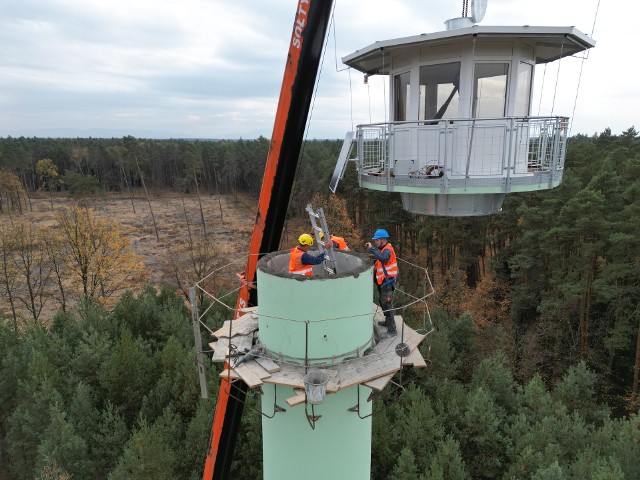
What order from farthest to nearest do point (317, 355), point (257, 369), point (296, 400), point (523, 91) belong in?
point (523, 91), point (257, 369), point (317, 355), point (296, 400)

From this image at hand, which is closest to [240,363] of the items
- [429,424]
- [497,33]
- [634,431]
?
[497,33]

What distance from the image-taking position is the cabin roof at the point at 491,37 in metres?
8.12

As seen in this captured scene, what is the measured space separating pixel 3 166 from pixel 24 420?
241 ft

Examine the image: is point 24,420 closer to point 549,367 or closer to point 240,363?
point 240,363

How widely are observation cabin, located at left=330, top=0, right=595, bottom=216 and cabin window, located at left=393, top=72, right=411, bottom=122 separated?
0.22 feet

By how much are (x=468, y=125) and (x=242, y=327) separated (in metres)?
5.70

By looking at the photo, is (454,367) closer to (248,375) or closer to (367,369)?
(367,369)

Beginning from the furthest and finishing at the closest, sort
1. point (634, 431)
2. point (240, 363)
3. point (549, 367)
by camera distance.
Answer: point (549, 367) → point (634, 431) → point (240, 363)

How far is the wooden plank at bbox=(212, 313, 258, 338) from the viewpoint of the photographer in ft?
25.5

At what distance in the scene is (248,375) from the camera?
Answer: 258 inches

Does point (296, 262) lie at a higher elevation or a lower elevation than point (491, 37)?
lower

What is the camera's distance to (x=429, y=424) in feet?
57.0

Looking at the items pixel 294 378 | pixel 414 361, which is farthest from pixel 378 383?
pixel 294 378

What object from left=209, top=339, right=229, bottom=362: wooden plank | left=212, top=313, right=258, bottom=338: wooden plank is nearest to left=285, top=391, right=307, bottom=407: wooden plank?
left=209, top=339, right=229, bottom=362: wooden plank
